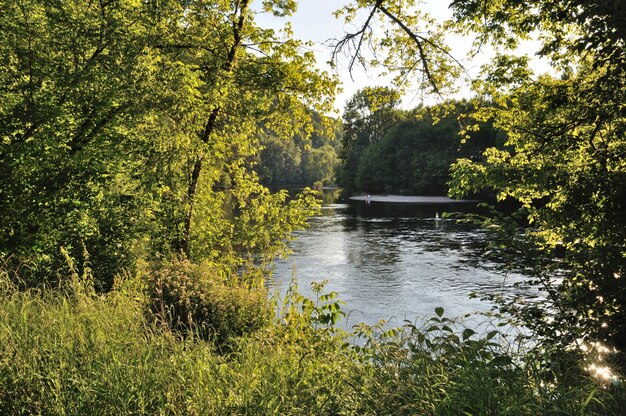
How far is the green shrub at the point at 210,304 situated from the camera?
6.48m

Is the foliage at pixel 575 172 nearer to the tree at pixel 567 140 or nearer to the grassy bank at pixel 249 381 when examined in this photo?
the tree at pixel 567 140

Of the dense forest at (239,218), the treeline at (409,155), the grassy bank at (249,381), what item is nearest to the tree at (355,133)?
the treeline at (409,155)

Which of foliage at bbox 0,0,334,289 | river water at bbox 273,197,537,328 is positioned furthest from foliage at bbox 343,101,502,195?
foliage at bbox 0,0,334,289

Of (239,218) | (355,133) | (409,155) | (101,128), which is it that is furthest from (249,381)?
(355,133)

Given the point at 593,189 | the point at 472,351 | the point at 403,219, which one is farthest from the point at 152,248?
the point at 403,219

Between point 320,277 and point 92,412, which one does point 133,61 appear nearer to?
point 92,412

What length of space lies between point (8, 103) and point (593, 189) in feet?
26.1

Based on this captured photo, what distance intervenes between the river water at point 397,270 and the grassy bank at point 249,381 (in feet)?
14.8

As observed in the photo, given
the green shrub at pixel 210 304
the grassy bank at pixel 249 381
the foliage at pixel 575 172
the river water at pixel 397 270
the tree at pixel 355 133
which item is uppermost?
the tree at pixel 355 133

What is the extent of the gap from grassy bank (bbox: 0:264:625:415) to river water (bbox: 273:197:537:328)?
4.52m

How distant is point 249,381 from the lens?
339 centimetres

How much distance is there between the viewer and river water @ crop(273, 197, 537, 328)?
1538 cm

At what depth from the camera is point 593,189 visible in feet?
17.3

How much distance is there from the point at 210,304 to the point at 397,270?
1533 cm
